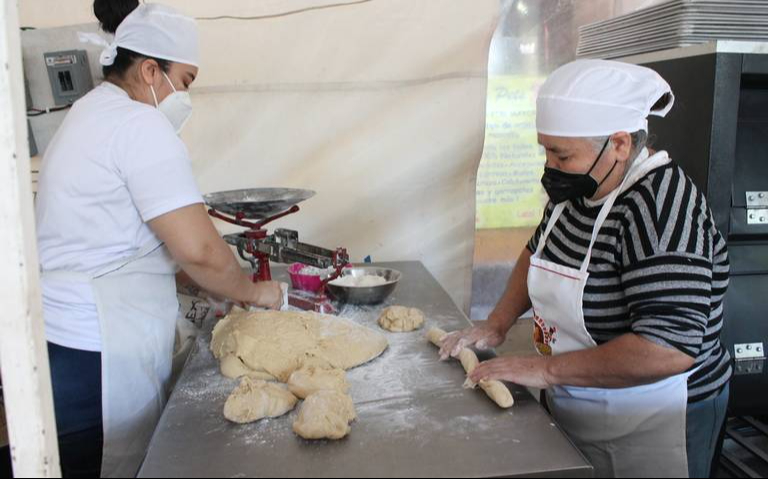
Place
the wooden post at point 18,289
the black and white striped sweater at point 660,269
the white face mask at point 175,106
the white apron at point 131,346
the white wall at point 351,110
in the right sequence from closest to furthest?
the wooden post at point 18,289
the black and white striped sweater at point 660,269
the white apron at point 131,346
the white face mask at point 175,106
the white wall at point 351,110

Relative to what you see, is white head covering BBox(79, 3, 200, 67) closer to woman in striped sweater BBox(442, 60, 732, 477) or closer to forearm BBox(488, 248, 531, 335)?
woman in striped sweater BBox(442, 60, 732, 477)

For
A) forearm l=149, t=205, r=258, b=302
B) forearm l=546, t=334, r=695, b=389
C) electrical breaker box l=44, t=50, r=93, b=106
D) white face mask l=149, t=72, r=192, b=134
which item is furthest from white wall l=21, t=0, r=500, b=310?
forearm l=546, t=334, r=695, b=389

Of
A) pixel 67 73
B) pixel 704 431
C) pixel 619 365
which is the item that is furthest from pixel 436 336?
pixel 67 73

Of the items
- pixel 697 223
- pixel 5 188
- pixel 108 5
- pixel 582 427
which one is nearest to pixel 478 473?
pixel 582 427

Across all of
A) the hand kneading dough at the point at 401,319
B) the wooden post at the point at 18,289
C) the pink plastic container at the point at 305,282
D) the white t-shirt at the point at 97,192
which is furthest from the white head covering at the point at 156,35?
the hand kneading dough at the point at 401,319

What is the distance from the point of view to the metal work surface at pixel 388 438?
114cm

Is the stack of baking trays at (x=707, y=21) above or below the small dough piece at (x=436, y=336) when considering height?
above

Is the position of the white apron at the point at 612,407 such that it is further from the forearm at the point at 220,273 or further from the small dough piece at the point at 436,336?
the forearm at the point at 220,273

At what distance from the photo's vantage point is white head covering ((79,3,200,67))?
1.60 m

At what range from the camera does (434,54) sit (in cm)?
291

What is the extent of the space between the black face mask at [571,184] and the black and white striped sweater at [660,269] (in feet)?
0.20

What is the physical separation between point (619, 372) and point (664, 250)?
1.02 ft

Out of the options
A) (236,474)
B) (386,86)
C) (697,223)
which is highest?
(386,86)

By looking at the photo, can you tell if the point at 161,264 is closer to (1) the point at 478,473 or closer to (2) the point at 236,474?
(2) the point at 236,474
